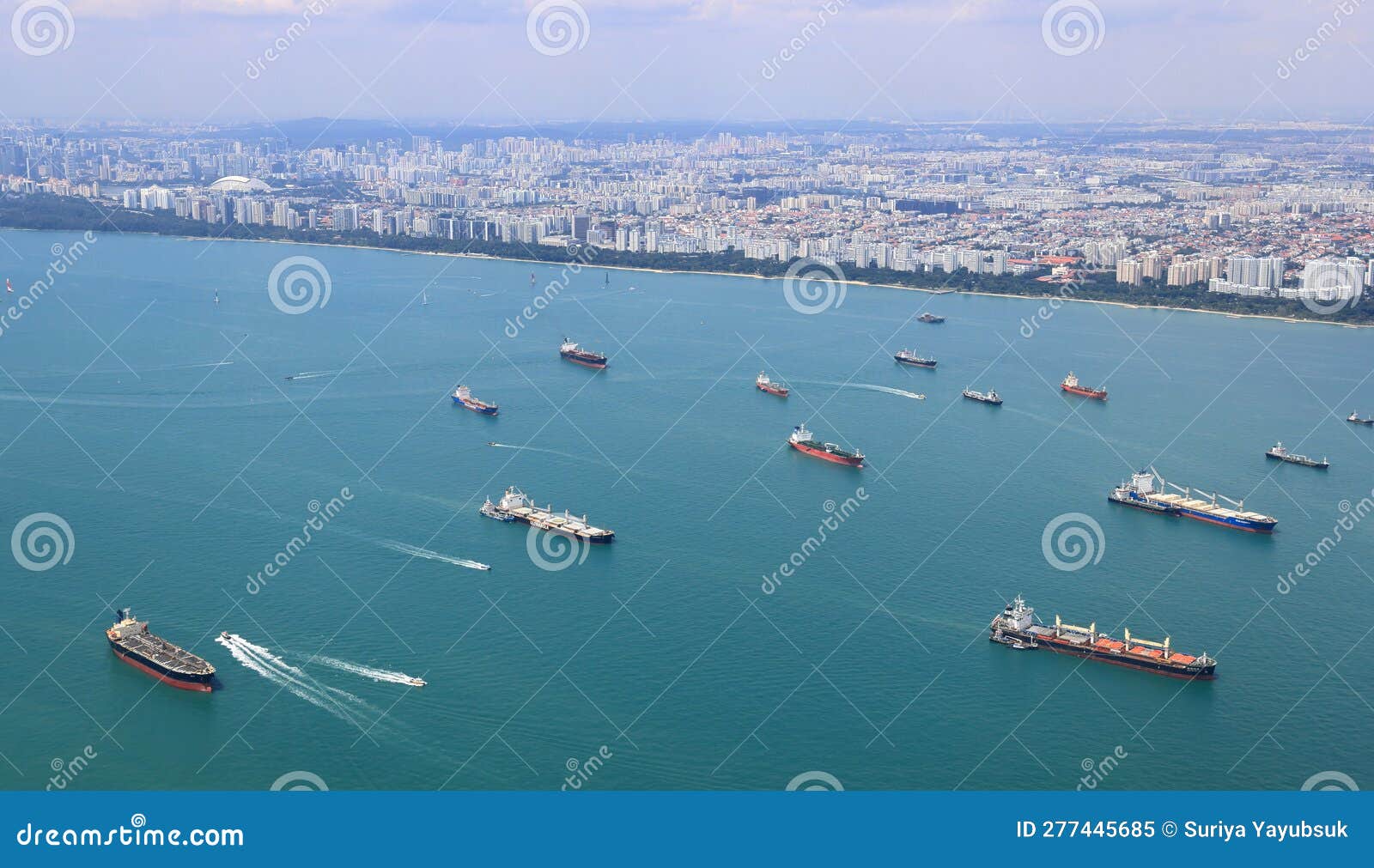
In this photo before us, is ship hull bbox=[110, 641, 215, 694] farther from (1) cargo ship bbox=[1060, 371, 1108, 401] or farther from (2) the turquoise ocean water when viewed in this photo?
(1) cargo ship bbox=[1060, 371, 1108, 401]

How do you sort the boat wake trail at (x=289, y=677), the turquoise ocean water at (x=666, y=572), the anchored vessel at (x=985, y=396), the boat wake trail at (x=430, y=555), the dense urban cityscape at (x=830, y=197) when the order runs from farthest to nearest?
the dense urban cityscape at (x=830, y=197), the anchored vessel at (x=985, y=396), the boat wake trail at (x=430, y=555), the boat wake trail at (x=289, y=677), the turquoise ocean water at (x=666, y=572)

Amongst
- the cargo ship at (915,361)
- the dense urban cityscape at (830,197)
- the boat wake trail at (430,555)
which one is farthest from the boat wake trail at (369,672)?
the dense urban cityscape at (830,197)

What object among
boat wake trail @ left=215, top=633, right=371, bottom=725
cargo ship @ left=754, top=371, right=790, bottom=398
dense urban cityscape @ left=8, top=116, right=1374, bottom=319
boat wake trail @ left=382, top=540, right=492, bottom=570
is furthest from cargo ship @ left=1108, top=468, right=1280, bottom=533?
dense urban cityscape @ left=8, top=116, right=1374, bottom=319

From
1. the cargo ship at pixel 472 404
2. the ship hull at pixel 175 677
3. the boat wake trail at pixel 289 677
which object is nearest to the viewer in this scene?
the boat wake trail at pixel 289 677

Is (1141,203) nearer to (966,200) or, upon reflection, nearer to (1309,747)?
(966,200)

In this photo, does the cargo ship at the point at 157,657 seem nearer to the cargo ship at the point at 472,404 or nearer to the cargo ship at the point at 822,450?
the cargo ship at the point at 472,404

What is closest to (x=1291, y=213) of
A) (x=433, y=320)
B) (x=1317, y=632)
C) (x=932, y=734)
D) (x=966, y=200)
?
(x=966, y=200)
